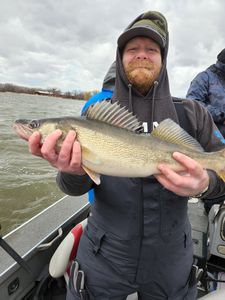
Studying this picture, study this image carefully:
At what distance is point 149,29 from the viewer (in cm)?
232

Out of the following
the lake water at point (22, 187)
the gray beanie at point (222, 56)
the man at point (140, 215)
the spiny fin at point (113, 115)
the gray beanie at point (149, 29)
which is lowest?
the lake water at point (22, 187)

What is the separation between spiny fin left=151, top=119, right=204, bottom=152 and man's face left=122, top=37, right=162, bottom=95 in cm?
46

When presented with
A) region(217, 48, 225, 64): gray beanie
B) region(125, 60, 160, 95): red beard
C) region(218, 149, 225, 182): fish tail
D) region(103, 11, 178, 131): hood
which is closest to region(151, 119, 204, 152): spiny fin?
region(218, 149, 225, 182): fish tail

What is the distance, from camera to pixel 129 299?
2.61 m

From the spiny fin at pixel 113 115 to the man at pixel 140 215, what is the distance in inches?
8.9

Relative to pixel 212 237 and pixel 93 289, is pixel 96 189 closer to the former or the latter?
pixel 93 289

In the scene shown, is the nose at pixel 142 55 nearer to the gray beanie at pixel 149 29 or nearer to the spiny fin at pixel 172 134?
the gray beanie at pixel 149 29

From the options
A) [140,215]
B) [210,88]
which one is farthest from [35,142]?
[210,88]

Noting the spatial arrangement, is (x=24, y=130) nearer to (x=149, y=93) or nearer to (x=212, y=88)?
(x=149, y=93)

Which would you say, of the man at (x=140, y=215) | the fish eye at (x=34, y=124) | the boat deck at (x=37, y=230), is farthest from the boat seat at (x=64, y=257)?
the fish eye at (x=34, y=124)

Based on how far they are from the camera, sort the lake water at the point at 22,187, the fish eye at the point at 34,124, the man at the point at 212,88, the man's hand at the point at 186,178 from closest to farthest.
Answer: the man's hand at the point at 186,178 → the fish eye at the point at 34,124 → the man at the point at 212,88 → the lake water at the point at 22,187

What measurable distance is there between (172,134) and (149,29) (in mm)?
883

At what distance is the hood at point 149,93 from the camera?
234 centimetres

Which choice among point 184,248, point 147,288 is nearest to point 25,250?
point 147,288
